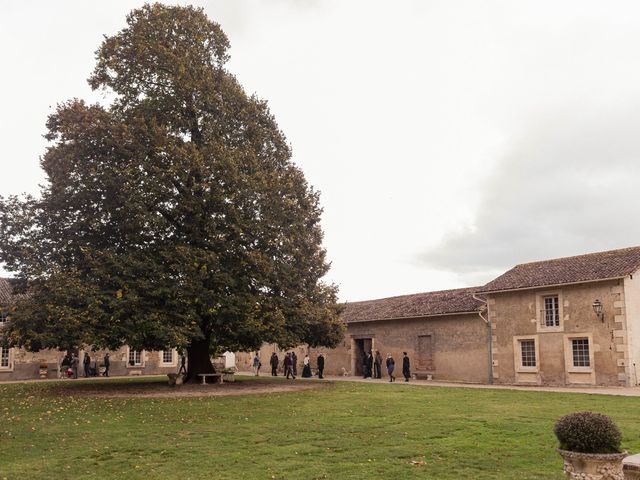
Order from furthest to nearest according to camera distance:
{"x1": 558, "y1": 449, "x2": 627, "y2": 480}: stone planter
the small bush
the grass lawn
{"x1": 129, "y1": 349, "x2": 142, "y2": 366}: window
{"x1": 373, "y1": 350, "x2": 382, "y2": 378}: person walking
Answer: {"x1": 129, "y1": 349, "x2": 142, "y2": 366}: window
{"x1": 373, "y1": 350, "x2": 382, "y2": 378}: person walking
the grass lawn
the small bush
{"x1": 558, "y1": 449, "x2": 627, "y2": 480}: stone planter

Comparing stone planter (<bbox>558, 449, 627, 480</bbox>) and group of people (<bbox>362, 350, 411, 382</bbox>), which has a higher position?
stone planter (<bbox>558, 449, 627, 480</bbox>)

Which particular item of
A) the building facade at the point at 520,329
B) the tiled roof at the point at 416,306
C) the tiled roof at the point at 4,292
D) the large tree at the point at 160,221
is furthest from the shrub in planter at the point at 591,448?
the tiled roof at the point at 4,292

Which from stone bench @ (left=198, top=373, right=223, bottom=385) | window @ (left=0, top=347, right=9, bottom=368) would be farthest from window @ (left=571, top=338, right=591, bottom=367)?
window @ (left=0, top=347, right=9, bottom=368)

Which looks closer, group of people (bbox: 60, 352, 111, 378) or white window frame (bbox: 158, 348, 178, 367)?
group of people (bbox: 60, 352, 111, 378)

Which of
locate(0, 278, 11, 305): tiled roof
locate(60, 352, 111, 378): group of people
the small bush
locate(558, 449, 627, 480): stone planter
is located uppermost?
locate(0, 278, 11, 305): tiled roof

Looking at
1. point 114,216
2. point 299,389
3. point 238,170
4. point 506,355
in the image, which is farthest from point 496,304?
point 114,216

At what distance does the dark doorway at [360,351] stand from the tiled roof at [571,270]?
32.7 ft

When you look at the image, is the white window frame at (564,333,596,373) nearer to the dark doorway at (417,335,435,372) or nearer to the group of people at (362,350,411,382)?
the dark doorway at (417,335,435,372)

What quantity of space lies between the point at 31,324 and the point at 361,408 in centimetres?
1233

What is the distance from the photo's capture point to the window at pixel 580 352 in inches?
1008

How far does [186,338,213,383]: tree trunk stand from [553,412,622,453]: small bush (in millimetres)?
19790

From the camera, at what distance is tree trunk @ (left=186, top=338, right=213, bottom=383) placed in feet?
83.8

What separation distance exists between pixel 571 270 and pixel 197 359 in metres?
17.2

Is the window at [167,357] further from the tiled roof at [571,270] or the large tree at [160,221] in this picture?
the tiled roof at [571,270]
